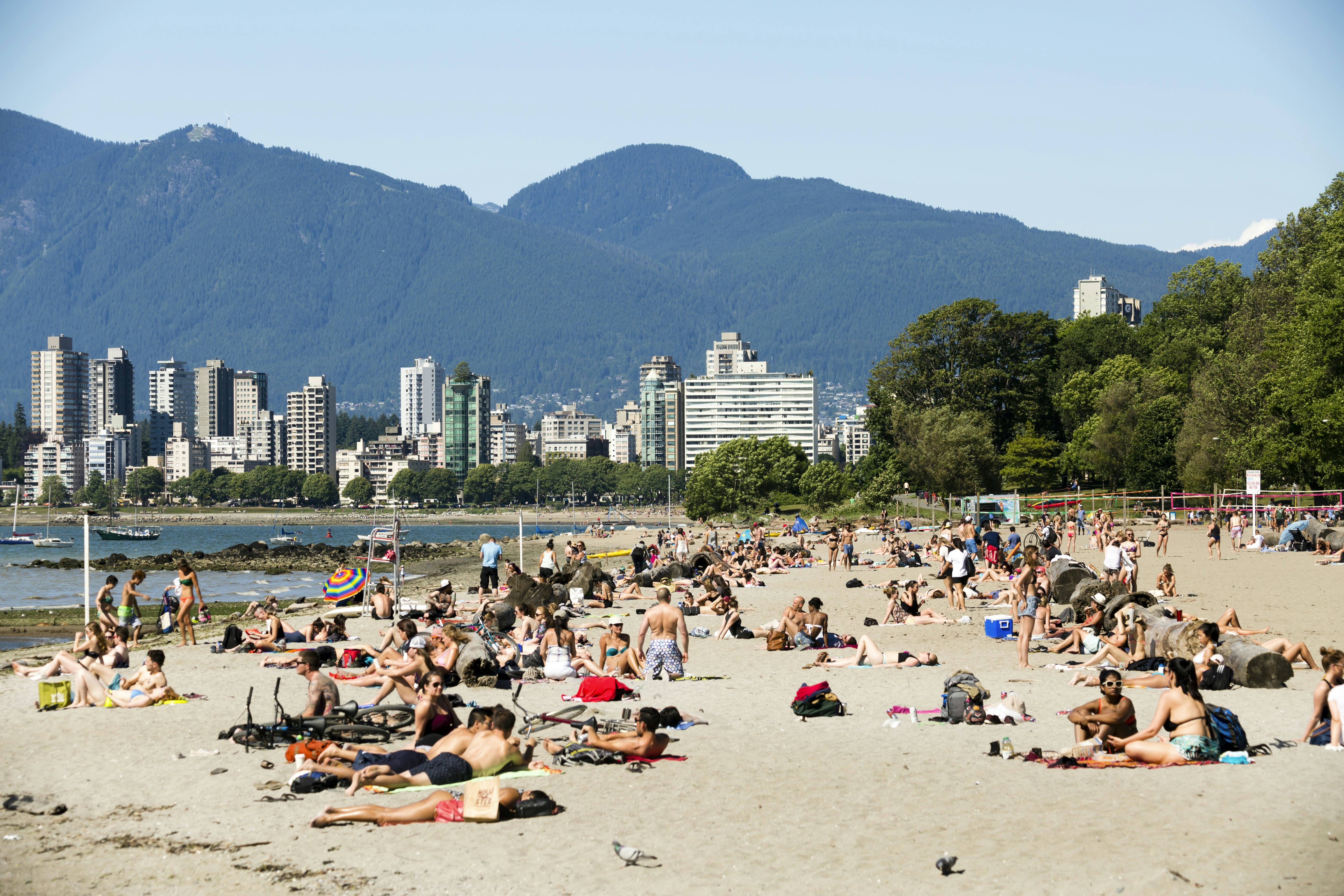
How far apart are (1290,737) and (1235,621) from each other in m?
5.48

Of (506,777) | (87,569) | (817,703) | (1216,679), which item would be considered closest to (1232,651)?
(1216,679)

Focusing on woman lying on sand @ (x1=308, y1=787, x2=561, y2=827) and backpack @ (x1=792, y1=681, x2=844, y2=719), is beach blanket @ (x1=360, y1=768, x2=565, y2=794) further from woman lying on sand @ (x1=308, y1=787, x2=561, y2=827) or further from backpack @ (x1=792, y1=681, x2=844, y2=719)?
backpack @ (x1=792, y1=681, x2=844, y2=719)

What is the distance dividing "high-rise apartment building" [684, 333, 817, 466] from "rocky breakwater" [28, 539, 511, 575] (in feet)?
392

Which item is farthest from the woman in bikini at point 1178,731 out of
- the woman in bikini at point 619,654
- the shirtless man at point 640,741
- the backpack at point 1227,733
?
the woman in bikini at point 619,654

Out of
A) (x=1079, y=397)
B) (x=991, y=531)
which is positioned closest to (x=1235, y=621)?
(x=991, y=531)

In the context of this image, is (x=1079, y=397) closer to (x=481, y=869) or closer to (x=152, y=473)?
(x=481, y=869)

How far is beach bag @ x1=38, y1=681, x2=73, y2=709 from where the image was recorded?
12.6 meters

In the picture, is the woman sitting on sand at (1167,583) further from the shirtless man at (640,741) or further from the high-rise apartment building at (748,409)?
the high-rise apartment building at (748,409)

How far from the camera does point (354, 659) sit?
15.2m

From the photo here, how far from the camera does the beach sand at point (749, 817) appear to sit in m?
7.06

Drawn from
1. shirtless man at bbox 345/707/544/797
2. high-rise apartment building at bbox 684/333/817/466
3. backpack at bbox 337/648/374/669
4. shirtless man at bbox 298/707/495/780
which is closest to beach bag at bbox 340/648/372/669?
backpack at bbox 337/648/374/669

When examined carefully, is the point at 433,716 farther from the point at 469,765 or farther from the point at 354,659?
the point at 354,659

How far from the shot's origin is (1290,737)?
10.3 meters

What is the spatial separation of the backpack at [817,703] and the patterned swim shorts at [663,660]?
243 cm
